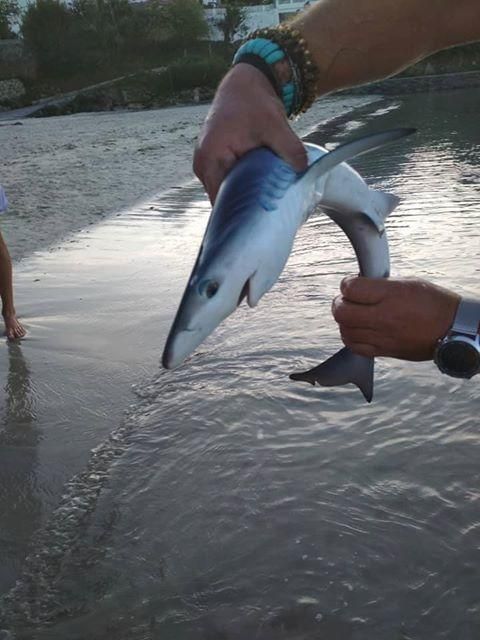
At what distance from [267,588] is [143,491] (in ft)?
2.39

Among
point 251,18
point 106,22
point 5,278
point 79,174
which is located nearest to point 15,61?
point 106,22

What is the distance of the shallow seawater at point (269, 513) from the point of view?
208 centimetres

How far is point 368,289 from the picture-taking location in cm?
206

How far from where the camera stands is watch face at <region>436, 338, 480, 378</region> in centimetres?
204

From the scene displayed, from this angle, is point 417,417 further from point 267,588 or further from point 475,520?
point 267,588

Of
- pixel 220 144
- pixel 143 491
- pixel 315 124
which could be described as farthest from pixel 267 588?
pixel 315 124

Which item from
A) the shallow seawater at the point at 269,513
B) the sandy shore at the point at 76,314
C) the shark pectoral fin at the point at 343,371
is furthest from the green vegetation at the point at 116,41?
the shark pectoral fin at the point at 343,371

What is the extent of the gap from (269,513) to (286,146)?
1378 millimetres

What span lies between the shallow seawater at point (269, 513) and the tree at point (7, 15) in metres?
67.1

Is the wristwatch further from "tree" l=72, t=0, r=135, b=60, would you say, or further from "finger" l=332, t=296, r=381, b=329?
"tree" l=72, t=0, r=135, b=60

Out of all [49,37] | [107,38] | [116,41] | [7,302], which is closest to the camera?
[7,302]

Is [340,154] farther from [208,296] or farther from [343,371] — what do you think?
[343,371]

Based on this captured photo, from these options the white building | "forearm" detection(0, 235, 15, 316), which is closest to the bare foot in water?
"forearm" detection(0, 235, 15, 316)

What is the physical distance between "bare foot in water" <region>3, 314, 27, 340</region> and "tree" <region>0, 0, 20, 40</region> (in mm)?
65621
